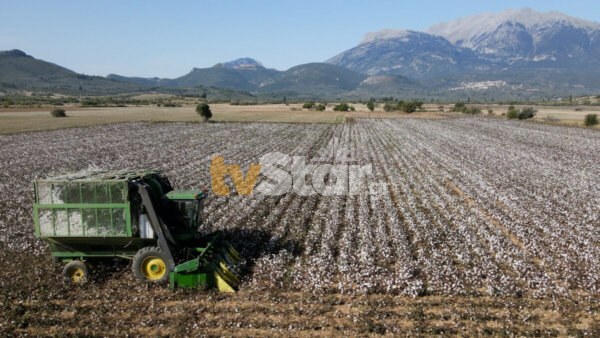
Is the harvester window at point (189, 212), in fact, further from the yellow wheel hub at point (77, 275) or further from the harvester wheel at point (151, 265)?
the yellow wheel hub at point (77, 275)

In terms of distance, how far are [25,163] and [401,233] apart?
31463 mm

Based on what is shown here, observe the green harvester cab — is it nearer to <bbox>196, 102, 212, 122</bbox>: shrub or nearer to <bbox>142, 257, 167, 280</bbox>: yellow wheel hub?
<bbox>142, 257, 167, 280</bbox>: yellow wheel hub

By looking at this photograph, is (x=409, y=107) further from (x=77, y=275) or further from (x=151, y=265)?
(x=77, y=275)

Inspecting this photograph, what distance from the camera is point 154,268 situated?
11977mm

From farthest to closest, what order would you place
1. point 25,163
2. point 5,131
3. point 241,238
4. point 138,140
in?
point 5,131 → point 138,140 → point 25,163 → point 241,238

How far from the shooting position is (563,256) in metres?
14.4

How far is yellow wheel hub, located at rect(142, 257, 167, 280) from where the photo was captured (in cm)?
1193

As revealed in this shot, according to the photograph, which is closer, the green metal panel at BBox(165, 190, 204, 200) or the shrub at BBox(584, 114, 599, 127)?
the green metal panel at BBox(165, 190, 204, 200)

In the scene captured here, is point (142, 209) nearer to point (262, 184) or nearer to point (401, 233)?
point (401, 233)

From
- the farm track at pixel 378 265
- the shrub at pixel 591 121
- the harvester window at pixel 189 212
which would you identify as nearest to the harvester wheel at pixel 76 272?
the farm track at pixel 378 265

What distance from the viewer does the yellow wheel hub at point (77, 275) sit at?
476 inches

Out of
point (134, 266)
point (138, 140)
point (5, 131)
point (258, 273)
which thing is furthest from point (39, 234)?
point (5, 131)

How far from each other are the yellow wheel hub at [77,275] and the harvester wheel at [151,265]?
1568mm

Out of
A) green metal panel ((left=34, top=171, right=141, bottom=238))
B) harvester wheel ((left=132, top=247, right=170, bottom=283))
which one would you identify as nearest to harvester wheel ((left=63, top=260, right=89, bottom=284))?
green metal panel ((left=34, top=171, right=141, bottom=238))
